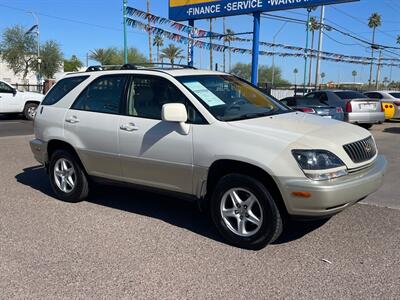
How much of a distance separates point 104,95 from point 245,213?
2463 millimetres

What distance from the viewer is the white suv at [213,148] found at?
4.08 meters

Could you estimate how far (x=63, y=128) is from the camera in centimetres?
595

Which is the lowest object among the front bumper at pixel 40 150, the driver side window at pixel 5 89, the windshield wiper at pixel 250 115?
the front bumper at pixel 40 150

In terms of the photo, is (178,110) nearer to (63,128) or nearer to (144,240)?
(144,240)

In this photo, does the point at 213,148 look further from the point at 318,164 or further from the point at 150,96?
the point at 150,96

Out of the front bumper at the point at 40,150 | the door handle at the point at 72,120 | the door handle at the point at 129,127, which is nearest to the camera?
the door handle at the point at 129,127

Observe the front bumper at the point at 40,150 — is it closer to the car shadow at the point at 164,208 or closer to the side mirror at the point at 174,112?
the car shadow at the point at 164,208

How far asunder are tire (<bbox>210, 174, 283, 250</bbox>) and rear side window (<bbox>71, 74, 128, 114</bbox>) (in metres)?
1.77

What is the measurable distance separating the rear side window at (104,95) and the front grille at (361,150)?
270 centimetres

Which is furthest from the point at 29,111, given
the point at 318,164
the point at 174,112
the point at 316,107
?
the point at 318,164

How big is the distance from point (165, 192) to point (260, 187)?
48.7 inches

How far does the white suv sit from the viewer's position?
13.4ft

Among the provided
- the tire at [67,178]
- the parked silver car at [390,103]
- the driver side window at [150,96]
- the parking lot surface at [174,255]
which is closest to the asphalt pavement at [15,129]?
the tire at [67,178]

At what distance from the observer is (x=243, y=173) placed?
441cm
